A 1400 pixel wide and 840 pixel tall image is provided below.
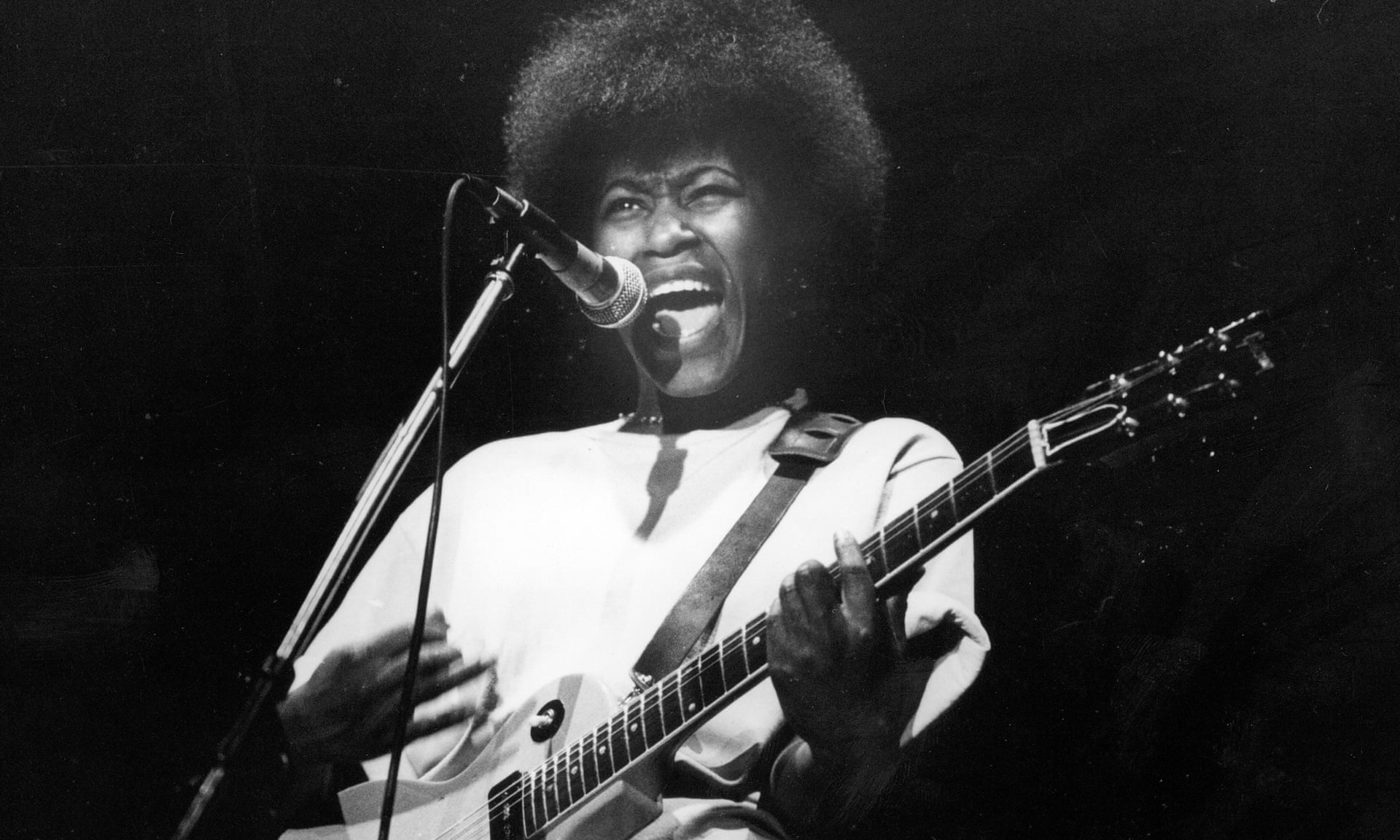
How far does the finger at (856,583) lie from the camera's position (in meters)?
1.34

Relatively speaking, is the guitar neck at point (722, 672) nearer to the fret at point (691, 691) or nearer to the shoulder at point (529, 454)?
the fret at point (691, 691)

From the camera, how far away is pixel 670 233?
1758 mm

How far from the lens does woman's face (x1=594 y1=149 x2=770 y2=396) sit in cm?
175

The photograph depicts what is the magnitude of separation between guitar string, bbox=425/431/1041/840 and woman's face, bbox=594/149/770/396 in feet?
1.65

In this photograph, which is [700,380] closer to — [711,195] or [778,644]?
[711,195]

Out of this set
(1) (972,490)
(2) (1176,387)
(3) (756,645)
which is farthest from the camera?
(3) (756,645)

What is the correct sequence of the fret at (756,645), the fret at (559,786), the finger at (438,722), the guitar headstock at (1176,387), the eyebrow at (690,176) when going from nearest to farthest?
1. the guitar headstock at (1176,387)
2. the fret at (756,645)
3. the fret at (559,786)
4. the finger at (438,722)
5. the eyebrow at (690,176)

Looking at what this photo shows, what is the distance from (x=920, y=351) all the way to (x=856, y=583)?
50cm

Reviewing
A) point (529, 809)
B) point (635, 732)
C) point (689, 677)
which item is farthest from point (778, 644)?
point (529, 809)

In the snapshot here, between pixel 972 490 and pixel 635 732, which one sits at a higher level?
pixel 972 490

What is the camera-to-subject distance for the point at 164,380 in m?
1.97

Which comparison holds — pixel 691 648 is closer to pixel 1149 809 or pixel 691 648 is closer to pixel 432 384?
pixel 432 384

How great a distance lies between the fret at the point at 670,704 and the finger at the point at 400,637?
0.48 meters

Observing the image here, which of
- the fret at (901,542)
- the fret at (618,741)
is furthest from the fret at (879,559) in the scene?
the fret at (618,741)
